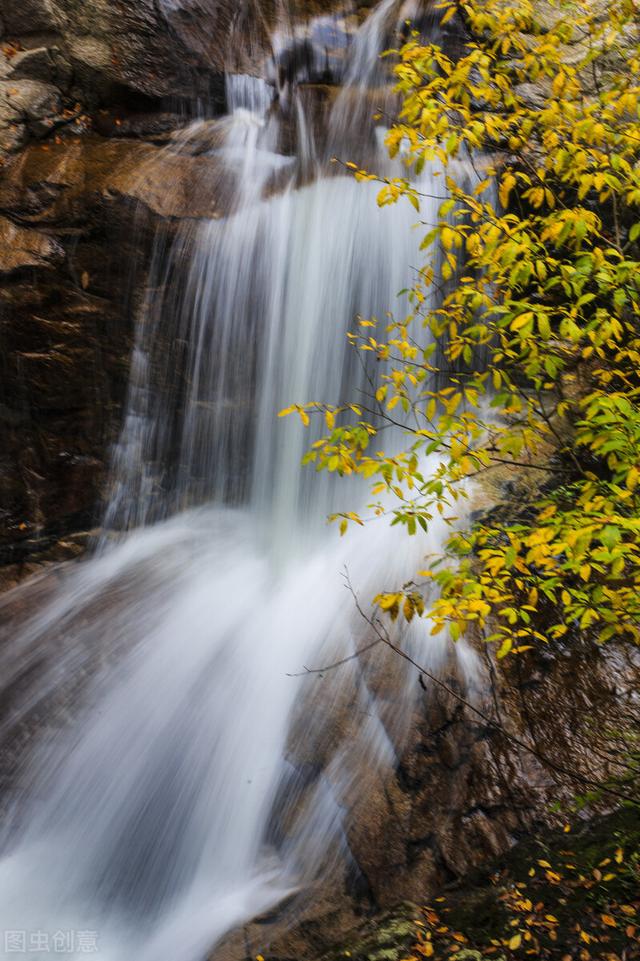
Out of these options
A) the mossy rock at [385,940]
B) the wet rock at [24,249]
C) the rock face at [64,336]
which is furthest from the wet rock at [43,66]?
the mossy rock at [385,940]

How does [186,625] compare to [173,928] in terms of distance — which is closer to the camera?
[173,928]

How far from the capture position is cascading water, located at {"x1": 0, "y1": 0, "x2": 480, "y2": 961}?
3873 millimetres

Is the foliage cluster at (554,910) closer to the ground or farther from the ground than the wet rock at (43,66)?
closer to the ground

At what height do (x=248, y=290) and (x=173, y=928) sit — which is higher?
(x=248, y=290)

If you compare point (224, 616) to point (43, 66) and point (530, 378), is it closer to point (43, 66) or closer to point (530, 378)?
point (530, 378)

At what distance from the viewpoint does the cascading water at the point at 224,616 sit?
3.87 metres

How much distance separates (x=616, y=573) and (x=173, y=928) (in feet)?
9.47

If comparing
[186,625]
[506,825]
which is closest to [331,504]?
[186,625]

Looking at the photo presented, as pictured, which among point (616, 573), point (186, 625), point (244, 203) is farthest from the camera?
point (244, 203)

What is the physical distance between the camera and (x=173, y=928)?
145 inches

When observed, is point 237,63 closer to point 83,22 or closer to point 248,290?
point 83,22

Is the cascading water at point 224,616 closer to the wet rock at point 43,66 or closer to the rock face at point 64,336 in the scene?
the rock face at point 64,336

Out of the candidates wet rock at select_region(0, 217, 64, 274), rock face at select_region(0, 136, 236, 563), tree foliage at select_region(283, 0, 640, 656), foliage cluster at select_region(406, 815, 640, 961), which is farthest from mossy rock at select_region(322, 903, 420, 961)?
wet rock at select_region(0, 217, 64, 274)

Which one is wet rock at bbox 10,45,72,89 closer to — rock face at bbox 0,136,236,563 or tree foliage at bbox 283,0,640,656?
rock face at bbox 0,136,236,563
